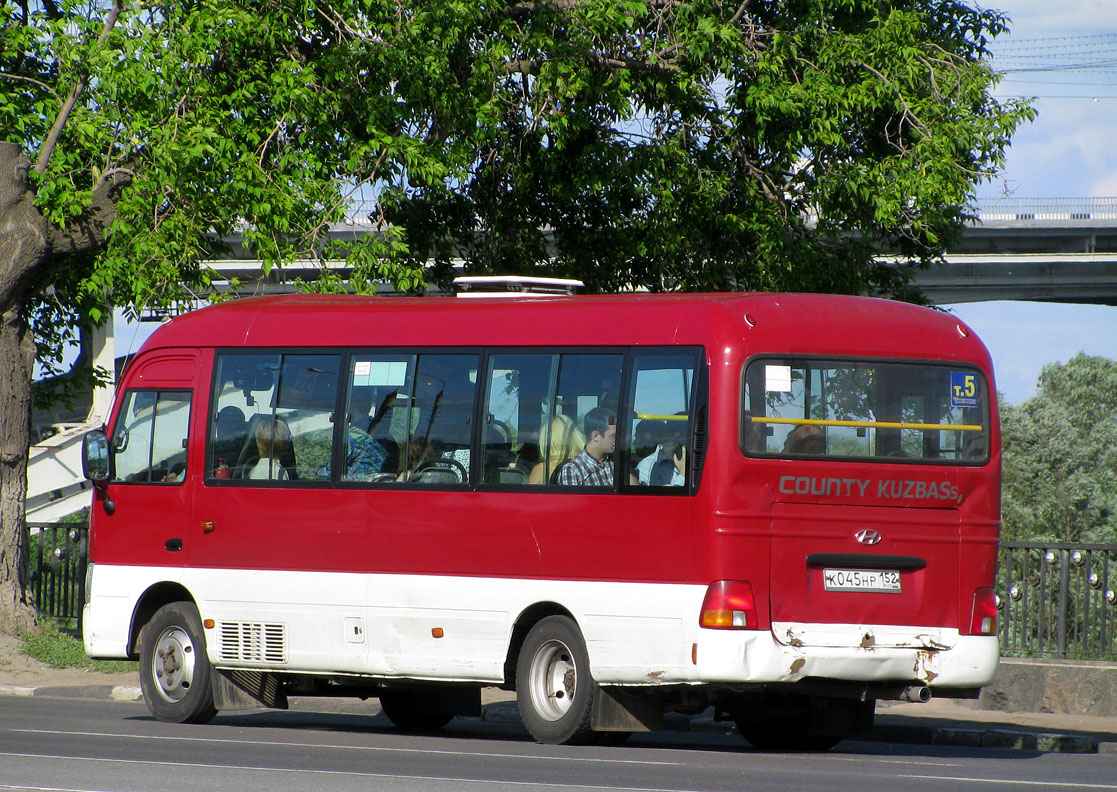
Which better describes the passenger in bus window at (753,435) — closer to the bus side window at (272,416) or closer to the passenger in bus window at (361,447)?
the passenger in bus window at (361,447)

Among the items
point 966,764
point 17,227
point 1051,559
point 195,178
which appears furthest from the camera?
point 17,227

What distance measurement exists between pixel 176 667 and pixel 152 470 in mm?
1528

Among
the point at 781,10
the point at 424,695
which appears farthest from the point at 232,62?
the point at 424,695

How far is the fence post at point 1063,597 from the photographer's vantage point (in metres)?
15.1

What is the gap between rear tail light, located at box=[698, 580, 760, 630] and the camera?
10.4m

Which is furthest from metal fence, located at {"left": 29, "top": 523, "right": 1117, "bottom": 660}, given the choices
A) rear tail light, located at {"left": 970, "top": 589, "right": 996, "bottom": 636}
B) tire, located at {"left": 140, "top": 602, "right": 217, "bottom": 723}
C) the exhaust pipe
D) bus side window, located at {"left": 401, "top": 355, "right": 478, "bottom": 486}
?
tire, located at {"left": 140, "top": 602, "right": 217, "bottom": 723}

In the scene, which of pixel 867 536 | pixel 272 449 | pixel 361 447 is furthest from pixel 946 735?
pixel 272 449

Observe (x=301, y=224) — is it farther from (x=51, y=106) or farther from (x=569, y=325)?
(x=569, y=325)

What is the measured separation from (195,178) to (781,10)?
696 centimetres

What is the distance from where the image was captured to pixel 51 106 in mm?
18609

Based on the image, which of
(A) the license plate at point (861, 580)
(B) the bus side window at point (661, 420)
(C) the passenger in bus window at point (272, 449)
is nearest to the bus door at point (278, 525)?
(C) the passenger in bus window at point (272, 449)

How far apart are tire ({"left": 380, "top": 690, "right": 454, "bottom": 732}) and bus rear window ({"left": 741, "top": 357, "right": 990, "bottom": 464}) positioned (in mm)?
4402

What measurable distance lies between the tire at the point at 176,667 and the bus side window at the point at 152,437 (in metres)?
1.05

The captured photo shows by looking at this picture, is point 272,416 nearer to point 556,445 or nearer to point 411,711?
point 556,445
